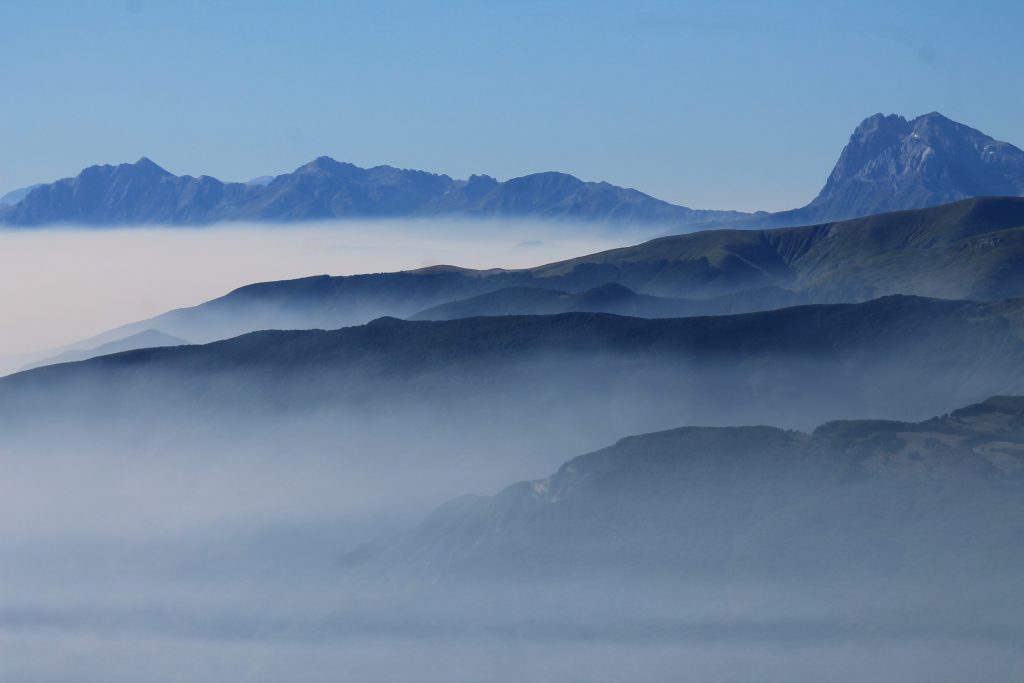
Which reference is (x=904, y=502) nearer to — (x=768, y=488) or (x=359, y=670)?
(x=768, y=488)

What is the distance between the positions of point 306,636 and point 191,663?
19392mm

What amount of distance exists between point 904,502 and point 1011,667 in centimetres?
3254

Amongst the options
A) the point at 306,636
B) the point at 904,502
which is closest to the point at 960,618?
the point at 904,502

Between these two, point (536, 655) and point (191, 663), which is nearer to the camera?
point (536, 655)

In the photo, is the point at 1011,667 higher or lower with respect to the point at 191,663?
higher

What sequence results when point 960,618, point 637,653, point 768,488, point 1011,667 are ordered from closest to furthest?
point 1011,667 < point 960,618 < point 637,653 < point 768,488

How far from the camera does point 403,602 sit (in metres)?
183

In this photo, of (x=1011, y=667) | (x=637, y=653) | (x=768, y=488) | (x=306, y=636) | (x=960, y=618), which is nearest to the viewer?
(x=1011, y=667)

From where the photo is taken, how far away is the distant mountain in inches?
6186

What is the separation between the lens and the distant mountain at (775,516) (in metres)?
157

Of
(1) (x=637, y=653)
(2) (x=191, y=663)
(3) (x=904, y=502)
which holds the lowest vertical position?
(2) (x=191, y=663)

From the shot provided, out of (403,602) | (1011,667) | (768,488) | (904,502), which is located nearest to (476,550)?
(403,602)

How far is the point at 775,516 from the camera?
168750mm

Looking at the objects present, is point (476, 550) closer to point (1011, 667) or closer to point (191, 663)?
point (191, 663)
